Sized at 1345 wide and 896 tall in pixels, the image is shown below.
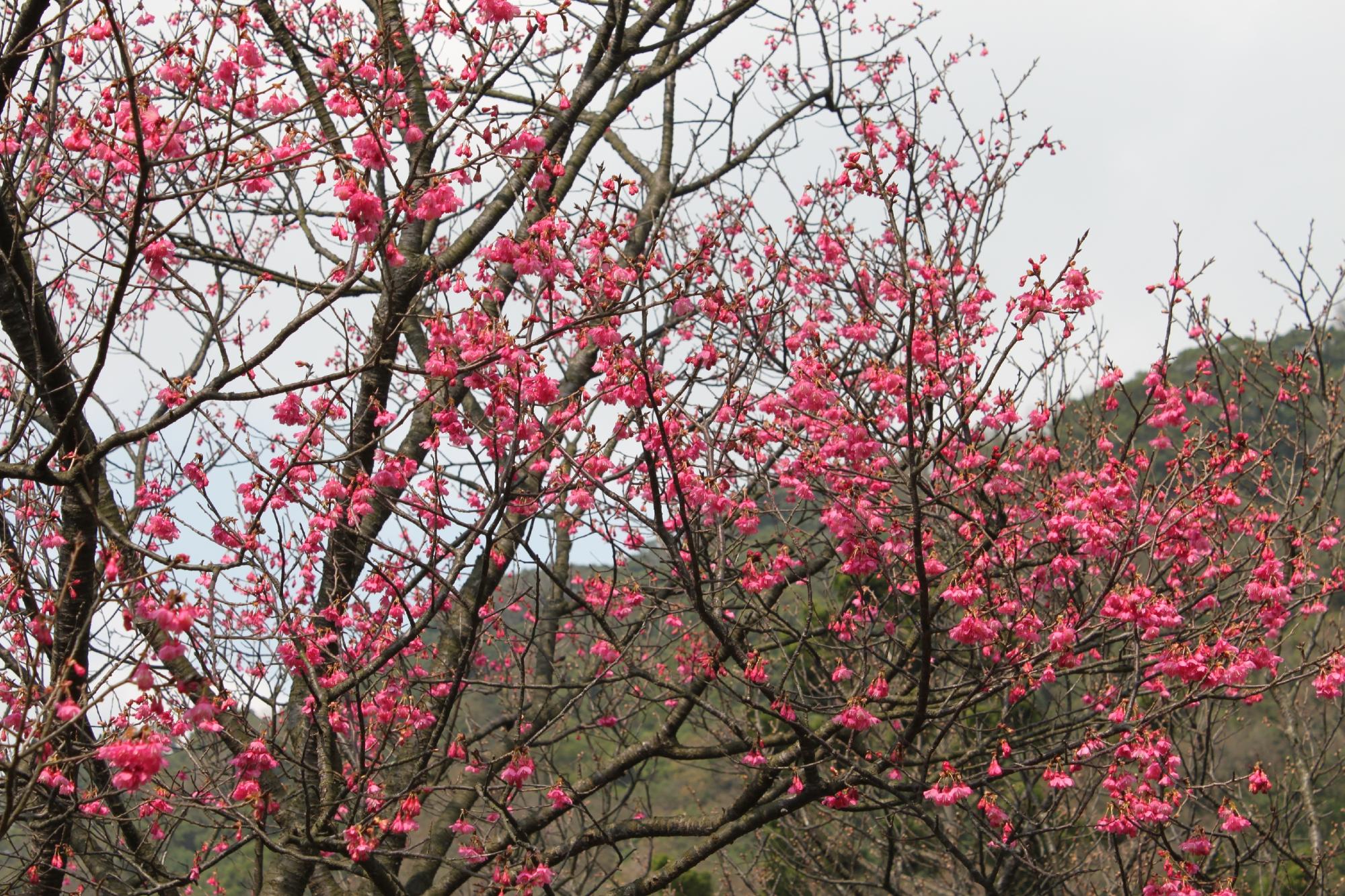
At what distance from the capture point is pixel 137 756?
289 centimetres

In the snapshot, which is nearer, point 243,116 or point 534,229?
point 534,229

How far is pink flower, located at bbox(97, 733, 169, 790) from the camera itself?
9.48 feet

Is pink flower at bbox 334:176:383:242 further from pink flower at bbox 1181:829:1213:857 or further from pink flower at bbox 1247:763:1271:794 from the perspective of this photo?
pink flower at bbox 1181:829:1213:857

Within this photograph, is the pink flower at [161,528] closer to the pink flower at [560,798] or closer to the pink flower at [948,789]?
the pink flower at [560,798]

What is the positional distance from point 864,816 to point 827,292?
4.94 metres

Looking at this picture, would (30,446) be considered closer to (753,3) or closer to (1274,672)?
(753,3)

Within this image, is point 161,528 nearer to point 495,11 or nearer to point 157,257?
point 157,257

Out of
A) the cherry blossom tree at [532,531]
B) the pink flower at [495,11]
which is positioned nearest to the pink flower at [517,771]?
the cherry blossom tree at [532,531]

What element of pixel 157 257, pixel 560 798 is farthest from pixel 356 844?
pixel 157 257

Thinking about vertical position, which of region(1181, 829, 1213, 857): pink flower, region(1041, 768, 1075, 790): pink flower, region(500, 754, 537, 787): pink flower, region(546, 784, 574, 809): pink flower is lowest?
region(1181, 829, 1213, 857): pink flower

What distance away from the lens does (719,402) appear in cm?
614

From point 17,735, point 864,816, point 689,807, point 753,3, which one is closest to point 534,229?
point 17,735

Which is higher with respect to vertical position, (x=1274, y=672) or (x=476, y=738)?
(x=476, y=738)

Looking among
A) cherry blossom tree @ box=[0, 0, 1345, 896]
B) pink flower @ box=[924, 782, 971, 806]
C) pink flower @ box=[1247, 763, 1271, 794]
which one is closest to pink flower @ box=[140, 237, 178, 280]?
cherry blossom tree @ box=[0, 0, 1345, 896]
